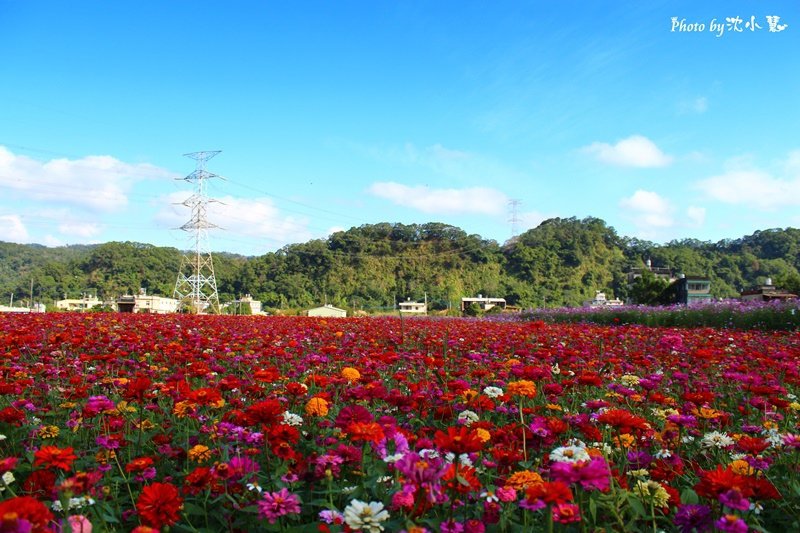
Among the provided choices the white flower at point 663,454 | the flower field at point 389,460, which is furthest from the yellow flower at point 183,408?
the white flower at point 663,454

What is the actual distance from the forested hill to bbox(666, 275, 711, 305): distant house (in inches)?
479

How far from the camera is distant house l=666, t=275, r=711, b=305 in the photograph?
135 feet

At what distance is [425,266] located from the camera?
305 feet

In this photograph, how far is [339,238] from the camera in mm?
89500

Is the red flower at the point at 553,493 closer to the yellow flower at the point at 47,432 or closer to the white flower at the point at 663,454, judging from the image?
the white flower at the point at 663,454

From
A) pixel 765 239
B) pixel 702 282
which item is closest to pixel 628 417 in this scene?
pixel 702 282

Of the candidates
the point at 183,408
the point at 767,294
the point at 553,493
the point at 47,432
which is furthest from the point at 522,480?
the point at 767,294

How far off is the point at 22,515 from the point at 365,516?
560 mm

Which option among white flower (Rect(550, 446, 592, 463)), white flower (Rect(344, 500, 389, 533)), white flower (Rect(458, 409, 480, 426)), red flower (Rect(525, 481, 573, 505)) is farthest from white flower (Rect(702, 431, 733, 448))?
white flower (Rect(344, 500, 389, 533))

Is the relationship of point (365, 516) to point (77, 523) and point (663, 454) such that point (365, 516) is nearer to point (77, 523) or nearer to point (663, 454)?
point (77, 523)

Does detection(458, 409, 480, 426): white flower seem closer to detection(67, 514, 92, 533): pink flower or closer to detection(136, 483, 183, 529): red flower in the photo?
detection(136, 483, 183, 529): red flower

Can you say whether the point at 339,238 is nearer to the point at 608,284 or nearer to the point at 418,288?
the point at 418,288

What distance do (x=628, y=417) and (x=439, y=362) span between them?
151 cm

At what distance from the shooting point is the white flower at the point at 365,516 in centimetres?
102
